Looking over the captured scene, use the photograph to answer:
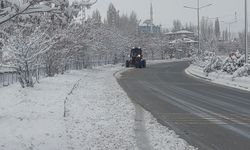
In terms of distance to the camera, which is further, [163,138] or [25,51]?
[25,51]

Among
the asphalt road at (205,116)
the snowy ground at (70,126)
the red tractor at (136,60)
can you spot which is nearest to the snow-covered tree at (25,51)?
the snowy ground at (70,126)

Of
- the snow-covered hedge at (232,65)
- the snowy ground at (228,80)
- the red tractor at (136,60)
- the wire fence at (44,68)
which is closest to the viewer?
the wire fence at (44,68)

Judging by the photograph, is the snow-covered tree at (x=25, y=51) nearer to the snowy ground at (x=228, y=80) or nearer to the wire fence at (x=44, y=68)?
the wire fence at (x=44, y=68)

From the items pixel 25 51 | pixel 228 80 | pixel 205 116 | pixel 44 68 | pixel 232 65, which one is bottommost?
pixel 228 80

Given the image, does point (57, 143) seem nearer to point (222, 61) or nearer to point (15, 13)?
point (15, 13)

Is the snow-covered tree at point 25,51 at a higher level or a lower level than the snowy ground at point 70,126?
higher

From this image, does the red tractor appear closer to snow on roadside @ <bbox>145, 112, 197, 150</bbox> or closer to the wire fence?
the wire fence

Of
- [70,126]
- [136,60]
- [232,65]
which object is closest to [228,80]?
[232,65]

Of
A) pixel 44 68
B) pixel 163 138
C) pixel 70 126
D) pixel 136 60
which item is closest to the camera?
pixel 163 138

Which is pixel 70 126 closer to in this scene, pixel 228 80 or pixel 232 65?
pixel 228 80

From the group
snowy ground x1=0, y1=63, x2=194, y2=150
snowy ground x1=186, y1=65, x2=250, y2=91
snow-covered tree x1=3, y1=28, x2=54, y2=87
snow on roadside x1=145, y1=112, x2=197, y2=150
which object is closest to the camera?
snowy ground x1=0, y1=63, x2=194, y2=150

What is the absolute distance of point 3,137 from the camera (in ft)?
40.4

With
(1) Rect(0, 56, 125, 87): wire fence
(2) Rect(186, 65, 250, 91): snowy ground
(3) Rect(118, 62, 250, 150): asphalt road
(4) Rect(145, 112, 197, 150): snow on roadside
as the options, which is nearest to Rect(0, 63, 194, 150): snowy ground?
(4) Rect(145, 112, 197, 150): snow on roadside

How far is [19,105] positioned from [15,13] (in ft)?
31.6
